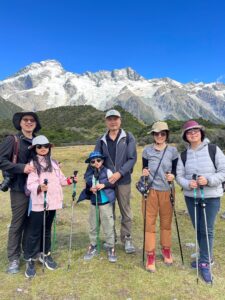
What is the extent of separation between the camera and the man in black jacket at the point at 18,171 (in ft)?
21.4

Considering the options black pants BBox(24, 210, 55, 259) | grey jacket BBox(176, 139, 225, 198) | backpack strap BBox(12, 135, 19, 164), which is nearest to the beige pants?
grey jacket BBox(176, 139, 225, 198)

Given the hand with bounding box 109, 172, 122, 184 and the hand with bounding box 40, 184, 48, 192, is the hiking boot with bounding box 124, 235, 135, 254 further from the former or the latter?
the hand with bounding box 40, 184, 48, 192

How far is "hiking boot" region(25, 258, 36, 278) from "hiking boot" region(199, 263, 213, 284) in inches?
132

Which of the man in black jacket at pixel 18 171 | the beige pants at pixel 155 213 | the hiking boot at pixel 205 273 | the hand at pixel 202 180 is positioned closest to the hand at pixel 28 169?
the man in black jacket at pixel 18 171

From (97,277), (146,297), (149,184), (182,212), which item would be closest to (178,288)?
(146,297)

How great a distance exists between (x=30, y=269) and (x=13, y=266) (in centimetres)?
46

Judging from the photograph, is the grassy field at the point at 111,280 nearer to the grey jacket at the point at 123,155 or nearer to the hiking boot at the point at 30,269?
the hiking boot at the point at 30,269

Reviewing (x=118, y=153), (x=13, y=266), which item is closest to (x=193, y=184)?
(x=118, y=153)

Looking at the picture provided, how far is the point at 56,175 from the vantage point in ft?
22.6

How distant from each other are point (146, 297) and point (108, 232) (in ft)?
5.68

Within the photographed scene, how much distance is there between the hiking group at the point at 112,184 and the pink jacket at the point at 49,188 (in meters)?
0.02

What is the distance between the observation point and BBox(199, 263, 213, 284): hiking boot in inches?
253

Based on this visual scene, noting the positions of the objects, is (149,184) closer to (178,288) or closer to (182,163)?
(182,163)

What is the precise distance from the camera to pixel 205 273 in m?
6.52
